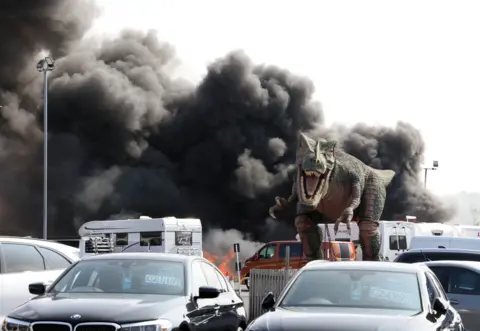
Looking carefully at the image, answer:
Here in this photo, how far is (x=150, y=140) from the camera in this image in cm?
6141

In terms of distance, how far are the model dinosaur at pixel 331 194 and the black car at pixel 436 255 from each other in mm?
8005

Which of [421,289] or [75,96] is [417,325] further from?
[75,96]

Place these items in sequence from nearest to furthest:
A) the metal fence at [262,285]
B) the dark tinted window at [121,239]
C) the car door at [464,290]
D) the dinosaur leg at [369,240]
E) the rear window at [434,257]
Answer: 1. the car door at [464,290]
2. the rear window at [434,257]
3. the metal fence at [262,285]
4. the dinosaur leg at [369,240]
5. the dark tinted window at [121,239]

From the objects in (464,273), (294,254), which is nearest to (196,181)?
(294,254)

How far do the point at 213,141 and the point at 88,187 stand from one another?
8.40 meters

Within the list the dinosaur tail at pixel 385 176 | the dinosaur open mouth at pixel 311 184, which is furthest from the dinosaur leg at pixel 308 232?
the dinosaur tail at pixel 385 176

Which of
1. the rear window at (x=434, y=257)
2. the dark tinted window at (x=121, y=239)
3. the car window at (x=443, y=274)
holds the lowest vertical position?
the car window at (x=443, y=274)

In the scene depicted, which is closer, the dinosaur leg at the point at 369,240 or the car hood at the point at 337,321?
the car hood at the point at 337,321

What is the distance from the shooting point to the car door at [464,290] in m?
12.2

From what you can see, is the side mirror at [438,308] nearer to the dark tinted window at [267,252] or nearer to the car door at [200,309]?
the car door at [200,309]

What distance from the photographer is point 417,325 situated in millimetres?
7762

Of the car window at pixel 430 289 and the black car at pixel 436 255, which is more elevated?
the black car at pixel 436 255

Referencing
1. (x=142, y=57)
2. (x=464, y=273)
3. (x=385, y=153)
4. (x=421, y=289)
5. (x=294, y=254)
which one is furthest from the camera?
(x=142, y=57)

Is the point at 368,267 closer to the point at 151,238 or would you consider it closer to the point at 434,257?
the point at 434,257
